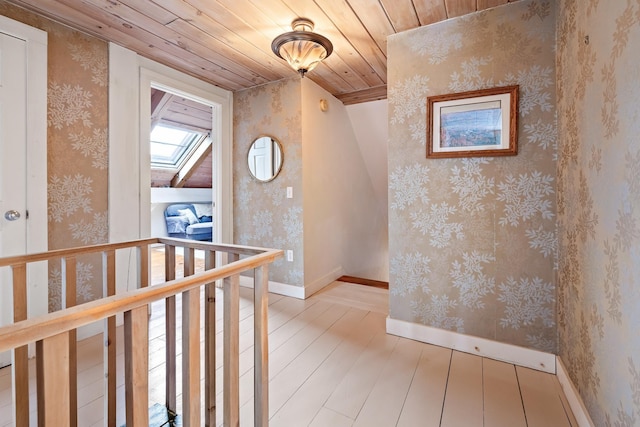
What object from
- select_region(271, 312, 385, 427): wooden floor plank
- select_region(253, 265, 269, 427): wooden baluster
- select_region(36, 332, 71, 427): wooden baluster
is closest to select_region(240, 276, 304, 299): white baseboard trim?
select_region(271, 312, 385, 427): wooden floor plank

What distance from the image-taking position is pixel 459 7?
177 cm

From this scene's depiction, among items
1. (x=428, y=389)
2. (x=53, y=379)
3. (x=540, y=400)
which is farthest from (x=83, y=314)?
(x=540, y=400)

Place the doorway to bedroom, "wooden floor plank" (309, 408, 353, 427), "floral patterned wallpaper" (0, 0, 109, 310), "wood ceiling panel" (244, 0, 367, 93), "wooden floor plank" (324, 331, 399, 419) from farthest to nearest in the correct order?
the doorway to bedroom < "floral patterned wallpaper" (0, 0, 109, 310) < "wood ceiling panel" (244, 0, 367, 93) < "wooden floor plank" (324, 331, 399, 419) < "wooden floor plank" (309, 408, 353, 427)

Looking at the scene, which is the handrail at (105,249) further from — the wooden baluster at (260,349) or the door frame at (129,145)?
the door frame at (129,145)

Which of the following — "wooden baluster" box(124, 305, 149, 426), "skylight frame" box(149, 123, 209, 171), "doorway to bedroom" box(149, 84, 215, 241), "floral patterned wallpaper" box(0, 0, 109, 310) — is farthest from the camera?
"skylight frame" box(149, 123, 209, 171)

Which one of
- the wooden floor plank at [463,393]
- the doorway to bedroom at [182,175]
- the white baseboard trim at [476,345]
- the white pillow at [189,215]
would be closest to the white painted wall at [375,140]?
the white baseboard trim at [476,345]

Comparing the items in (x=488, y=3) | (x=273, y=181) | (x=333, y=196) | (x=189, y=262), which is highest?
(x=488, y=3)

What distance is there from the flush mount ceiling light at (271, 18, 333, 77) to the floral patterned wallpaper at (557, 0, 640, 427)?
1.32 meters

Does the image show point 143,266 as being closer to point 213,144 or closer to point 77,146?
point 77,146

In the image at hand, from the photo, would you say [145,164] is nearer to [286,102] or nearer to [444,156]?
[286,102]

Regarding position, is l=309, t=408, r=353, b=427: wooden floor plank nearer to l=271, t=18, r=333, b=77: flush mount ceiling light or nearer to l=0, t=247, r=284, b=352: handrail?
l=0, t=247, r=284, b=352: handrail

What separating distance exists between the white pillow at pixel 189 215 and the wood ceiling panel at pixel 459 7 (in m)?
5.34

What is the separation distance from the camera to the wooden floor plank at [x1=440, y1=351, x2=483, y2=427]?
1325 mm

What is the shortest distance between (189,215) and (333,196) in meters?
3.61
